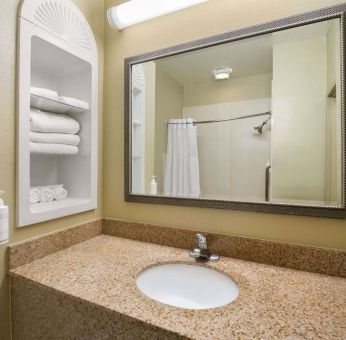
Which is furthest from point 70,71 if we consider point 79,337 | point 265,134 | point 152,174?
point 79,337

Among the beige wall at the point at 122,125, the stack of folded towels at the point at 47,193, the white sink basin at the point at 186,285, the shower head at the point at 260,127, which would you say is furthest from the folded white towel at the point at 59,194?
the shower head at the point at 260,127

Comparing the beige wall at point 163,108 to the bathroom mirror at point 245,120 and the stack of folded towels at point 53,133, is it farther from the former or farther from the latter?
the stack of folded towels at point 53,133

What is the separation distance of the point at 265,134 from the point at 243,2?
1.81 feet

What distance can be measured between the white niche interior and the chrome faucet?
0.58 metres

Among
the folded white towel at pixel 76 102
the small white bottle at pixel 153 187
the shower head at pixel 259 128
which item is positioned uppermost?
the folded white towel at pixel 76 102

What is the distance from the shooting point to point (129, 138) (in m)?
1.23

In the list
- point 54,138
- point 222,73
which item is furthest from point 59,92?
point 222,73

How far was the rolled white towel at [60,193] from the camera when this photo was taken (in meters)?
1.19

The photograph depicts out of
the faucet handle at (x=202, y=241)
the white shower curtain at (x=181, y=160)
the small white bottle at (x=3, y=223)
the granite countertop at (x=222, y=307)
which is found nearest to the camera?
the granite countertop at (x=222, y=307)

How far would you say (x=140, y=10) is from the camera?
3.67 feet

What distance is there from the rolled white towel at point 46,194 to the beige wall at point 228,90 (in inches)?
30.4

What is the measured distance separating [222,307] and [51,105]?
3.49 ft

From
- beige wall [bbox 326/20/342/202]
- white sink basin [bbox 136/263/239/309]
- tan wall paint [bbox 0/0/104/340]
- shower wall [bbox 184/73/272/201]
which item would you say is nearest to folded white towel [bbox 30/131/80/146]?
tan wall paint [bbox 0/0/104/340]

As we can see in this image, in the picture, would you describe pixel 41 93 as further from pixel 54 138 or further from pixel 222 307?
pixel 222 307
